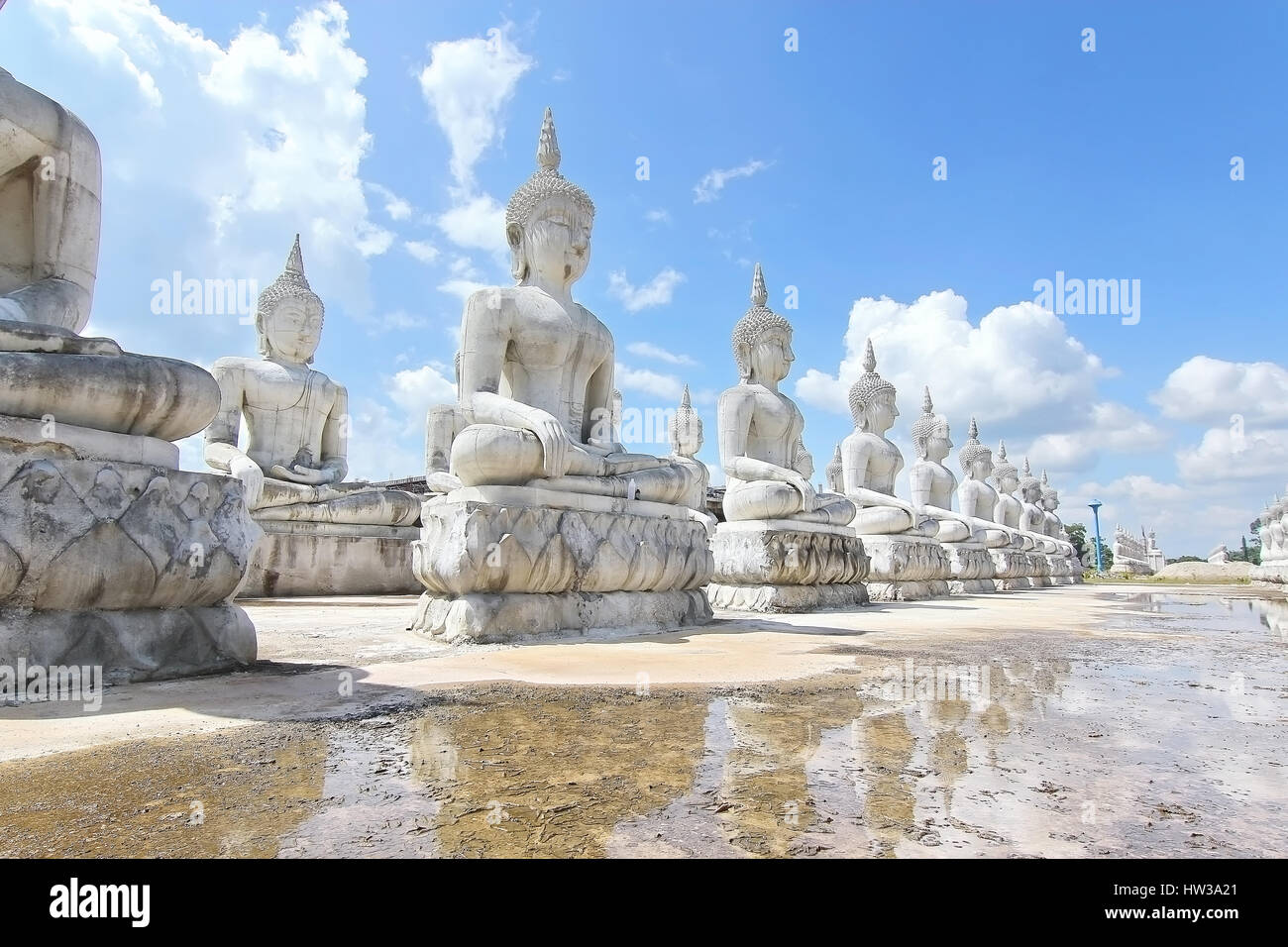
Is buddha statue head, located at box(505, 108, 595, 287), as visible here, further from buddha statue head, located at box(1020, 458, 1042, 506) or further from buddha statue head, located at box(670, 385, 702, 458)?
buddha statue head, located at box(1020, 458, 1042, 506)

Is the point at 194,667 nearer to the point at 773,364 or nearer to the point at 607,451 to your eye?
the point at 607,451

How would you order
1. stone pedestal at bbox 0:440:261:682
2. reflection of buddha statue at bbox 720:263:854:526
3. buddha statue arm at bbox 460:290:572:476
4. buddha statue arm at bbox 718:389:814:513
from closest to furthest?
stone pedestal at bbox 0:440:261:682, buddha statue arm at bbox 460:290:572:476, reflection of buddha statue at bbox 720:263:854:526, buddha statue arm at bbox 718:389:814:513

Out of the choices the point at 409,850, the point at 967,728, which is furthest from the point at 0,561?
the point at 967,728

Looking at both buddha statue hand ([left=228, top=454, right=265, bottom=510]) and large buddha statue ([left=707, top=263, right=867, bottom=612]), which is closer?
large buddha statue ([left=707, top=263, right=867, bottom=612])

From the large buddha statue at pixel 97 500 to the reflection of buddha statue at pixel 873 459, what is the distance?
8.08 meters

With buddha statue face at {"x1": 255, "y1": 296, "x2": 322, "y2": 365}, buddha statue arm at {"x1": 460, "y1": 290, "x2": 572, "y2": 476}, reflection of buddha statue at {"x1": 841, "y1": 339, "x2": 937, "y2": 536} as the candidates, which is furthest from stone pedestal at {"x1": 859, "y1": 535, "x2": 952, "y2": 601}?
buddha statue face at {"x1": 255, "y1": 296, "x2": 322, "y2": 365}

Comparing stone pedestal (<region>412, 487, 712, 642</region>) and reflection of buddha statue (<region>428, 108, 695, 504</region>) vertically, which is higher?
reflection of buddha statue (<region>428, 108, 695, 504</region>)

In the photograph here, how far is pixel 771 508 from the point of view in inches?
272

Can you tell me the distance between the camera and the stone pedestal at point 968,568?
1223 centimetres

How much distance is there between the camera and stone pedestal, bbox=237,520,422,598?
8000 mm

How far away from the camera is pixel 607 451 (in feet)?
16.5

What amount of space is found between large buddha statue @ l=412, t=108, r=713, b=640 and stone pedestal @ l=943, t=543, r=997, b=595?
832 cm

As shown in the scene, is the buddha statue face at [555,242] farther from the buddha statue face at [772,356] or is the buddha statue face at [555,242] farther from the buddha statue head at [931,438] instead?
the buddha statue head at [931,438]

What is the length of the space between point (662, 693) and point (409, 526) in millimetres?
7254
